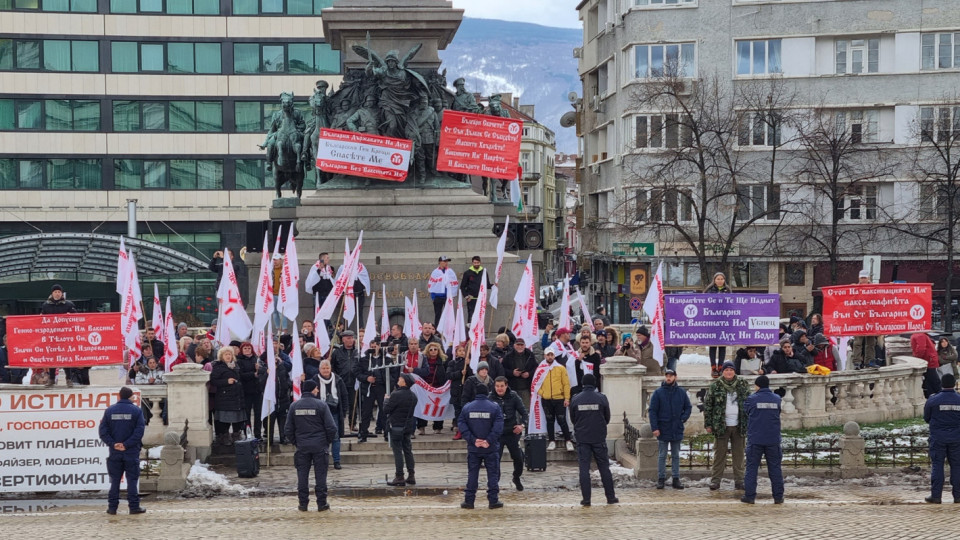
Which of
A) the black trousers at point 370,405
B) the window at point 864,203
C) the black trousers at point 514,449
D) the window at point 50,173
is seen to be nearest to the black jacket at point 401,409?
the black trousers at point 514,449

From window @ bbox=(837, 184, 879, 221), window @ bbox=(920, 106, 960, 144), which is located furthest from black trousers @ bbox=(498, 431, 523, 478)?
window @ bbox=(837, 184, 879, 221)

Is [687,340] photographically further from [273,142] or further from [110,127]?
[110,127]

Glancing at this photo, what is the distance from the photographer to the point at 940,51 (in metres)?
60.3

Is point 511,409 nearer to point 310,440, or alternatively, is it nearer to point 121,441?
point 310,440

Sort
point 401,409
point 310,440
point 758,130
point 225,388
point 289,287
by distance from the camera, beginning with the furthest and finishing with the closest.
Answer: point 758,130
point 289,287
point 225,388
point 401,409
point 310,440

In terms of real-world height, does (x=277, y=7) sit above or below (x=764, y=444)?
above

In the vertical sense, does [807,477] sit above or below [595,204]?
below

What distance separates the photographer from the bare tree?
181ft

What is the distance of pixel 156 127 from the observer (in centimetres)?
7269

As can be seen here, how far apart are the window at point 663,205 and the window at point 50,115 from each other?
26.7 m

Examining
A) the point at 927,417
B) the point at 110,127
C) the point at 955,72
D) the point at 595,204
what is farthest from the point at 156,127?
the point at 927,417

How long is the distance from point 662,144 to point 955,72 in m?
11.3

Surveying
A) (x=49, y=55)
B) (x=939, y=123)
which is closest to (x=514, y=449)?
(x=939, y=123)

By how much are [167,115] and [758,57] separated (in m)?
27.4
